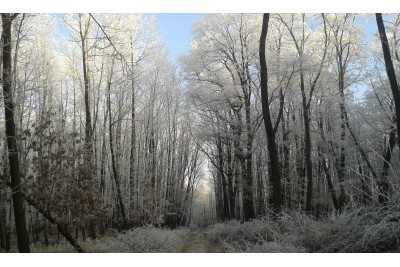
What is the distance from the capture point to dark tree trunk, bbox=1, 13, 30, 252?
4.22 meters

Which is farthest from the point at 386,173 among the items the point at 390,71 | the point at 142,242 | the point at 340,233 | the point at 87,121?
the point at 87,121

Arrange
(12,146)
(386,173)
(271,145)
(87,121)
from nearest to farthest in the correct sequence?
1. (12,146)
2. (386,173)
3. (271,145)
4. (87,121)

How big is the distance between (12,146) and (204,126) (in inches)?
217

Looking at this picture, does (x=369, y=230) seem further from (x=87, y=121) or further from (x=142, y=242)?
(x=87, y=121)

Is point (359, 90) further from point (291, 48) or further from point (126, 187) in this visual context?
point (126, 187)

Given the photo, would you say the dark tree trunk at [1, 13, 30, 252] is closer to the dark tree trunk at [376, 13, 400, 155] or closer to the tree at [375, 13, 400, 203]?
the tree at [375, 13, 400, 203]

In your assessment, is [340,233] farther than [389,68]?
No

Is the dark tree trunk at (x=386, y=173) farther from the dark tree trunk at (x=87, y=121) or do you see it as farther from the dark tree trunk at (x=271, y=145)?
the dark tree trunk at (x=87, y=121)

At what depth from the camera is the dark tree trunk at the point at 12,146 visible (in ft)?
13.8

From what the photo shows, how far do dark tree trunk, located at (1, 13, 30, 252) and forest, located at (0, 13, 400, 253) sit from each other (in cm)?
1

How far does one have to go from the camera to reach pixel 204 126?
9.30 m

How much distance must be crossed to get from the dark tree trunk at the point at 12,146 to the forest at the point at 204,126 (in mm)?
14
